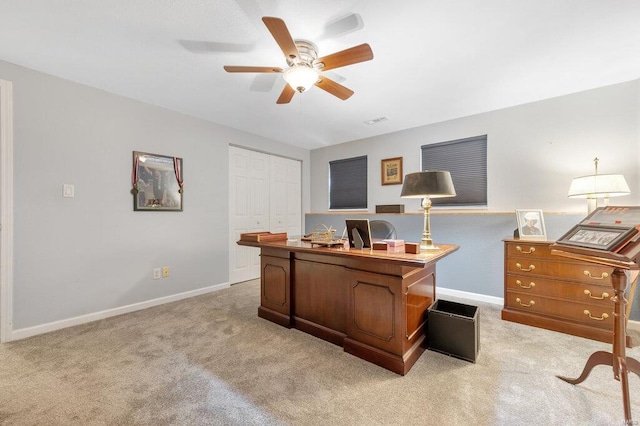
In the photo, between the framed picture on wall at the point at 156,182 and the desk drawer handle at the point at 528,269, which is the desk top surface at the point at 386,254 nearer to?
the desk drawer handle at the point at 528,269

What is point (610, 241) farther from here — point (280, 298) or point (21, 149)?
point (21, 149)

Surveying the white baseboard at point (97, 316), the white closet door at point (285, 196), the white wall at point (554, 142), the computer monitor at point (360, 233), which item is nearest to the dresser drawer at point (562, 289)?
the white wall at point (554, 142)

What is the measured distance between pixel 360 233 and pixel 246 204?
2.72 metres

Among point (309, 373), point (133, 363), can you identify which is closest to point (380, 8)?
point (309, 373)

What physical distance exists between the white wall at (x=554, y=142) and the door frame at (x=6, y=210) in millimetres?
4605

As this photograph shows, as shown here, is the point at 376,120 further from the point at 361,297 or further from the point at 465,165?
the point at 361,297

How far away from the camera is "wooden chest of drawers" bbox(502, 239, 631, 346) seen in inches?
89.4

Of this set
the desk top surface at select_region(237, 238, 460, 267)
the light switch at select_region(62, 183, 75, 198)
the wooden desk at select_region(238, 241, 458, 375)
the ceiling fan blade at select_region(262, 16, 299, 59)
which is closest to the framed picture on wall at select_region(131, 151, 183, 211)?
the light switch at select_region(62, 183, 75, 198)

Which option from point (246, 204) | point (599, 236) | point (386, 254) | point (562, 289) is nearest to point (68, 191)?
point (246, 204)

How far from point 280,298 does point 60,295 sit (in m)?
2.17

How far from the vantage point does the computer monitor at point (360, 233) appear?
6.68ft

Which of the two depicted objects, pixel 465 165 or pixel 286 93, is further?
pixel 465 165

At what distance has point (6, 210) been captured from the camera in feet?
7.48

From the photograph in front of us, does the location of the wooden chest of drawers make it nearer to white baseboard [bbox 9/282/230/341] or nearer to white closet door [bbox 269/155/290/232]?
white closet door [bbox 269/155/290/232]
